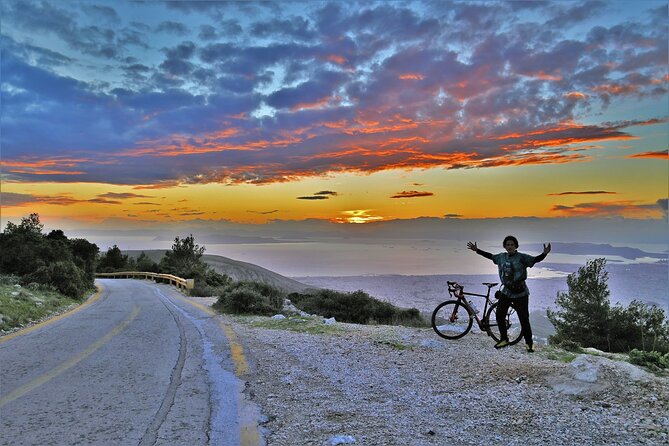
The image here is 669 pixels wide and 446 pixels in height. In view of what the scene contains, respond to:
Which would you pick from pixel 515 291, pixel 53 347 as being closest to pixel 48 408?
pixel 53 347

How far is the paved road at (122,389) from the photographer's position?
455cm

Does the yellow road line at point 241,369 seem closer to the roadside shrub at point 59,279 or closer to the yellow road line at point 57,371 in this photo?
the yellow road line at point 57,371

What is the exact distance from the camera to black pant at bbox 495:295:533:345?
27.9 ft

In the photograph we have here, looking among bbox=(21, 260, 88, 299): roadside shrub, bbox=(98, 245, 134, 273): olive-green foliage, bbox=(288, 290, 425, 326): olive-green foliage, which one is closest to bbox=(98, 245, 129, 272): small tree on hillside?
bbox=(98, 245, 134, 273): olive-green foliage

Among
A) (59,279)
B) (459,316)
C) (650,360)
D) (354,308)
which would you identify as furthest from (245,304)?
(650,360)

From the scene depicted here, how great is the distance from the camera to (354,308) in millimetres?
18984

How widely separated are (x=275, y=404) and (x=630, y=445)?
3.65 metres

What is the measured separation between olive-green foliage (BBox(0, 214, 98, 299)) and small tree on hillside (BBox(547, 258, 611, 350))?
20.6 metres

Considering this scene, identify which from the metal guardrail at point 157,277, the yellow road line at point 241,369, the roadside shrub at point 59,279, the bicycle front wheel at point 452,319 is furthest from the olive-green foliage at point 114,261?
the bicycle front wheel at point 452,319

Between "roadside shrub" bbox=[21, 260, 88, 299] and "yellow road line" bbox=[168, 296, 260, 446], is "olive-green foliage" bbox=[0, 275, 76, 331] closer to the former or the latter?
"roadside shrub" bbox=[21, 260, 88, 299]

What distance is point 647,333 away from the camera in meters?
15.6

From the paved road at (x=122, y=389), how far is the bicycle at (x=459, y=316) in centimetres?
441

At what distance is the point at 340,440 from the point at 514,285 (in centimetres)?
544

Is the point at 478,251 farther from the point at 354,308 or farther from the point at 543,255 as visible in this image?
the point at 354,308
